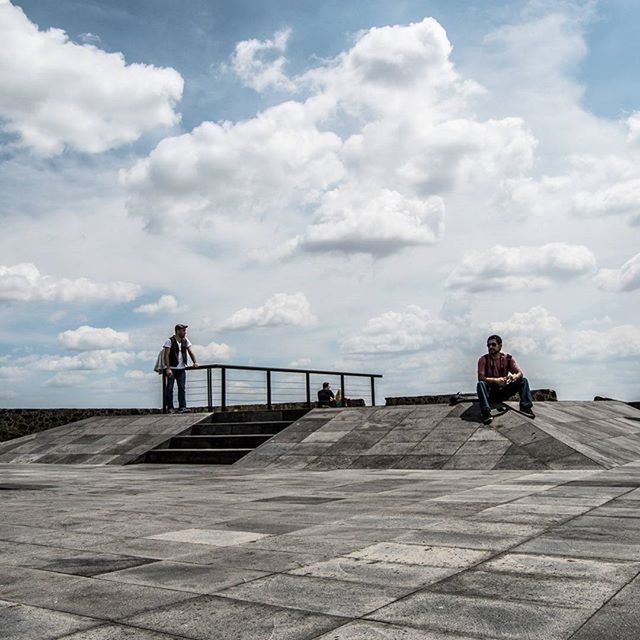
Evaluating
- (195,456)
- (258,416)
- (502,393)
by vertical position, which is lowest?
(195,456)

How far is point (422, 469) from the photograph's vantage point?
10609 mm

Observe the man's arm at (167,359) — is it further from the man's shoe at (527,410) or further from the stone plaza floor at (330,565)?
the stone plaza floor at (330,565)

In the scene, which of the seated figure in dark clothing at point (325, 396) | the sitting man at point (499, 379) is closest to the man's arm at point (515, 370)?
the sitting man at point (499, 379)

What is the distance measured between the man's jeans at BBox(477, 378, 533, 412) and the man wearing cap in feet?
24.2

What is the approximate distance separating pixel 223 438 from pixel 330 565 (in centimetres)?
1078

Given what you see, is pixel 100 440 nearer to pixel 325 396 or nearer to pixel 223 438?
pixel 223 438

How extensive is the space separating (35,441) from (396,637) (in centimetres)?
1638

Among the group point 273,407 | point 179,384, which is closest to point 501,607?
point 179,384

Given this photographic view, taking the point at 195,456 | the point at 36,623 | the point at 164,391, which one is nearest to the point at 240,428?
the point at 195,456

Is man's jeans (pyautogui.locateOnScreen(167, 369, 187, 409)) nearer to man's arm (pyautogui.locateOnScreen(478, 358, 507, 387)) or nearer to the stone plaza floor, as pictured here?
man's arm (pyautogui.locateOnScreen(478, 358, 507, 387))

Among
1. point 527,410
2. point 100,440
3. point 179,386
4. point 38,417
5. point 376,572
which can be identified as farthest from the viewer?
point 38,417

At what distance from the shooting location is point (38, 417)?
19.2 metres

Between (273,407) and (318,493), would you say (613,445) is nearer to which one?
(318,493)

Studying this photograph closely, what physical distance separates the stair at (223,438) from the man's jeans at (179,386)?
138 cm
